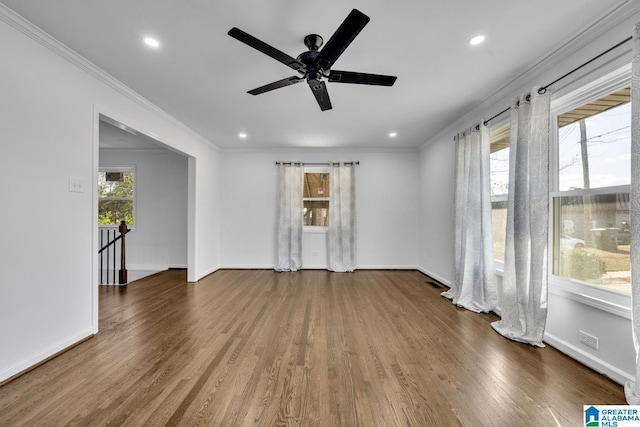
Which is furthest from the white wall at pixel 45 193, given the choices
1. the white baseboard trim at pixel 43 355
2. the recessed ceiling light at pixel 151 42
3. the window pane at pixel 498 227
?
the window pane at pixel 498 227

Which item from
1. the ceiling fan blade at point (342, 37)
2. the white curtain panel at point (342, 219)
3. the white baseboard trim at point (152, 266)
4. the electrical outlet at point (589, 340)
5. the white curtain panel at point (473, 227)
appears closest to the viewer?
the ceiling fan blade at point (342, 37)

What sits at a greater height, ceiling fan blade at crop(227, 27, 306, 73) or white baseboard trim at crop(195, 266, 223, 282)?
ceiling fan blade at crop(227, 27, 306, 73)

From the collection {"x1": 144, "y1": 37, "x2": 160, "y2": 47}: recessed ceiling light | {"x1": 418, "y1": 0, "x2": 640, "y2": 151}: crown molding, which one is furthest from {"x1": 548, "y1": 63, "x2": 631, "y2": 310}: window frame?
{"x1": 144, "y1": 37, "x2": 160, "y2": 47}: recessed ceiling light

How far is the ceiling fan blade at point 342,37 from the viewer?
4.63 ft

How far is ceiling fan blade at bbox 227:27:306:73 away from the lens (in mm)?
1573

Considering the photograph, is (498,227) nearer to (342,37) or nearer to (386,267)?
(386,267)

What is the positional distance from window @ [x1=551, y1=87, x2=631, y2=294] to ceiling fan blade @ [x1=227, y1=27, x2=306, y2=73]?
241 cm

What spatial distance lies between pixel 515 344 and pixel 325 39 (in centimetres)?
314

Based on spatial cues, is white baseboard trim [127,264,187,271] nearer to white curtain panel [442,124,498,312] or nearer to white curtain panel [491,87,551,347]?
white curtain panel [442,124,498,312]

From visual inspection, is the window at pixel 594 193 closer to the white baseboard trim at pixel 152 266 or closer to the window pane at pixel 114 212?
the white baseboard trim at pixel 152 266

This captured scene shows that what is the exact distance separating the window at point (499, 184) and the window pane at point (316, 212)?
3131 mm

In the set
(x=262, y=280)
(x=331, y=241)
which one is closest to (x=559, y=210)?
(x=331, y=241)

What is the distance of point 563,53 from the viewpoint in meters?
2.10

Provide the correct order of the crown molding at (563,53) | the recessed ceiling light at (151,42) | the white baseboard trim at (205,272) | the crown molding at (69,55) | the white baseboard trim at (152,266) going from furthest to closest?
1. the white baseboard trim at (152,266)
2. the white baseboard trim at (205,272)
3. the recessed ceiling light at (151,42)
4. the crown molding at (69,55)
5. the crown molding at (563,53)
